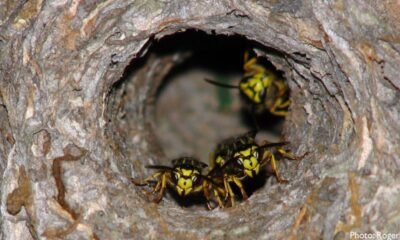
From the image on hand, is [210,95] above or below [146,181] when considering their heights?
below

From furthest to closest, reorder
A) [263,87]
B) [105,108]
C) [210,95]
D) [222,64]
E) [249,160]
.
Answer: [210,95], [222,64], [263,87], [249,160], [105,108]

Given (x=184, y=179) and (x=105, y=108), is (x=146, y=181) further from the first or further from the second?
(x=105, y=108)

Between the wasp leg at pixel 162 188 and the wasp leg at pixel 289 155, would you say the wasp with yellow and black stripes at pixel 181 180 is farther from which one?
the wasp leg at pixel 289 155

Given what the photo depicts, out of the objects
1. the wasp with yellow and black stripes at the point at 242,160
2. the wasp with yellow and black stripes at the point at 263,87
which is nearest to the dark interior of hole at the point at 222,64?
the wasp with yellow and black stripes at the point at 263,87

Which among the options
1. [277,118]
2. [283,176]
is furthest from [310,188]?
[277,118]

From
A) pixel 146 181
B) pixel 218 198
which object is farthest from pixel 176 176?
pixel 218 198

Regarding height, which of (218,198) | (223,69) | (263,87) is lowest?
(223,69)

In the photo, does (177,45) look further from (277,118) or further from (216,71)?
(277,118)
